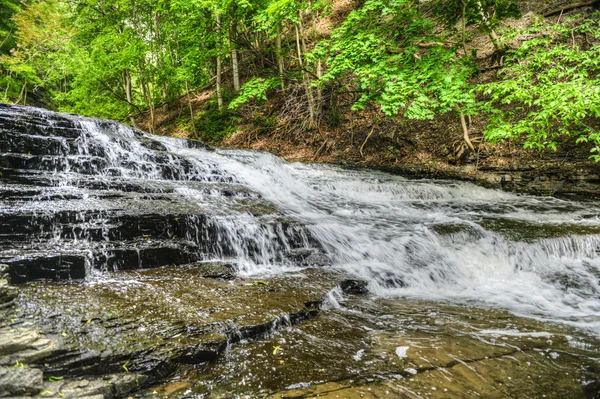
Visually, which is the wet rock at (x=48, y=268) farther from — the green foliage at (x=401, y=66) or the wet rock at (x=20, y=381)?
the green foliage at (x=401, y=66)

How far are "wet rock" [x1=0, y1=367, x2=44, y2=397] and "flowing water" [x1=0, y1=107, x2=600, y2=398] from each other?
160 cm

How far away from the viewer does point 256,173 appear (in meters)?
8.04

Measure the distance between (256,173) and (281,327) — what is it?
566 cm

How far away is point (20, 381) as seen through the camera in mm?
1644

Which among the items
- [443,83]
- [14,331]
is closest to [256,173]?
[443,83]

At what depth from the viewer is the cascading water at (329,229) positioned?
3873 mm

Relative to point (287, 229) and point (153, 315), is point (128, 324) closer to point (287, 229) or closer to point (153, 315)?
point (153, 315)

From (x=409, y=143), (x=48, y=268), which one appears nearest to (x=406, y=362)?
(x=48, y=268)

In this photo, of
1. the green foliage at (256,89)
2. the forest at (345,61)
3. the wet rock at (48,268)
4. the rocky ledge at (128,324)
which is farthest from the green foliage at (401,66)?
the wet rock at (48,268)

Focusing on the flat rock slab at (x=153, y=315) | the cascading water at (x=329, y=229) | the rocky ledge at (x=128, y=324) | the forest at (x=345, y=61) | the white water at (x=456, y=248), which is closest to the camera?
the rocky ledge at (x=128, y=324)

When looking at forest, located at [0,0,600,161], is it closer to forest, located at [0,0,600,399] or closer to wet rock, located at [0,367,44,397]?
forest, located at [0,0,600,399]

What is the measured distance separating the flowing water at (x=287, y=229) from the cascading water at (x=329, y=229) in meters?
0.02

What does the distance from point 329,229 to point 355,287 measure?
4.92 ft

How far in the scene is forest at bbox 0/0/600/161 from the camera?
6.63 meters
